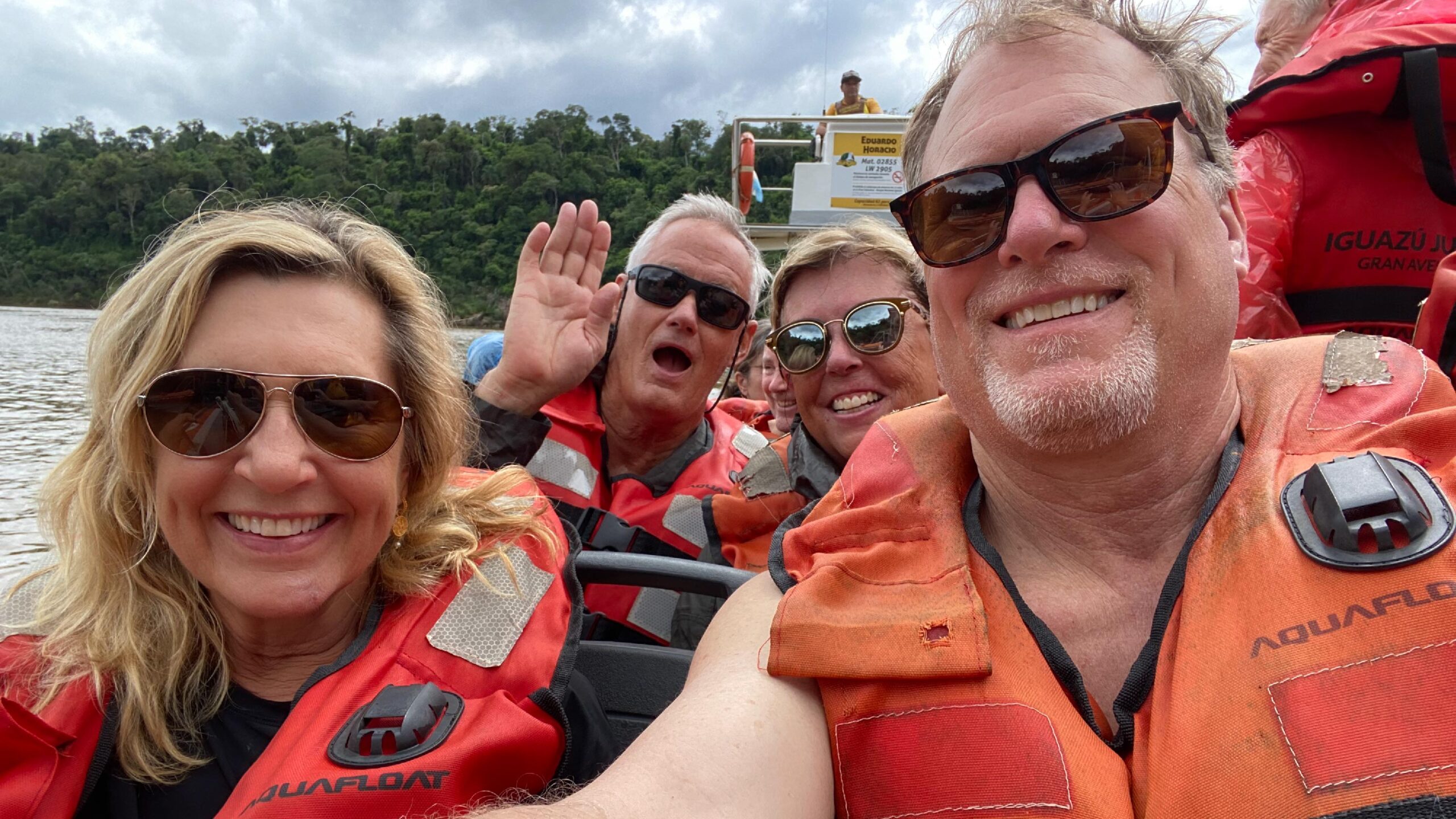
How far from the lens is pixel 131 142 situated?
67625 millimetres

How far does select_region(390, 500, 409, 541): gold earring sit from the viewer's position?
174cm

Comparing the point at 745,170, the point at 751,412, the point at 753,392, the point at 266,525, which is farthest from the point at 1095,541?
the point at 745,170

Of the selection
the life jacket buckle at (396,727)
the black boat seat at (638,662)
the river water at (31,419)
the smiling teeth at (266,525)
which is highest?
the smiling teeth at (266,525)

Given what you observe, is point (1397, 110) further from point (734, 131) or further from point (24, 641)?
point (734, 131)

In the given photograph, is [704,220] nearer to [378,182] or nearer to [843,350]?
[843,350]

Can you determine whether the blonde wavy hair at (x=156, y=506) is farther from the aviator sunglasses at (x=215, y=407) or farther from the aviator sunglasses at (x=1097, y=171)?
the aviator sunglasses at (x=1097, y=171)

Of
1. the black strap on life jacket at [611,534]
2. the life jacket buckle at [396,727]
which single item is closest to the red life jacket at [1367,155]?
the black strap on life jacket at [611,534]

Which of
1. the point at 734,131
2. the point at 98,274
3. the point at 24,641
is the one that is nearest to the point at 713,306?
the point at 24,641

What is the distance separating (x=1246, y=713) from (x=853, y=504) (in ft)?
2.14

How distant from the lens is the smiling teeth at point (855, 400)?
2.51 m

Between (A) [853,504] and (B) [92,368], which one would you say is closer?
(A) [853,504]

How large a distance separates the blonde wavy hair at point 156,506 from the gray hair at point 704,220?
4.63 ft

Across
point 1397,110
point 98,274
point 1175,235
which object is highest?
point 1397,110

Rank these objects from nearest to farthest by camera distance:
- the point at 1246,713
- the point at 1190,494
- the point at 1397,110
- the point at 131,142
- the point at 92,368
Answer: the point at 1246,713
the point at 1190,494
the point at 92,368
the point at 1397,110
the point at 131,142
